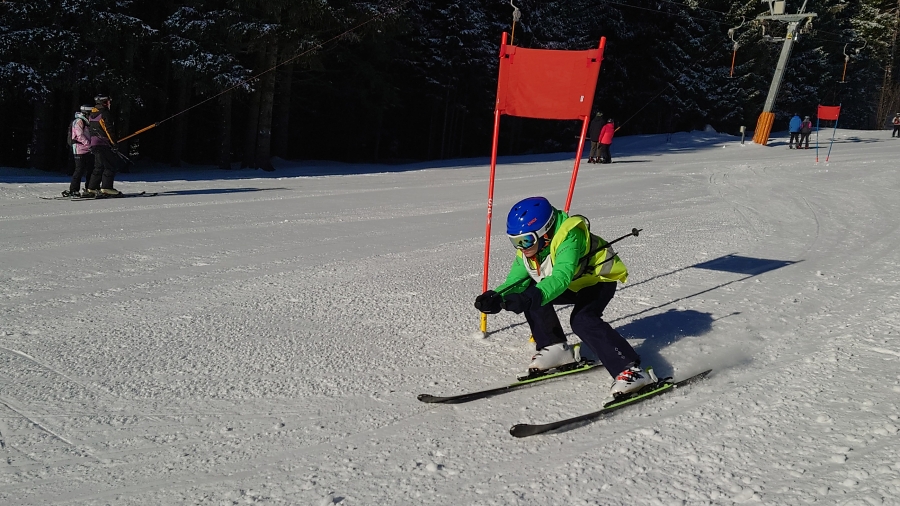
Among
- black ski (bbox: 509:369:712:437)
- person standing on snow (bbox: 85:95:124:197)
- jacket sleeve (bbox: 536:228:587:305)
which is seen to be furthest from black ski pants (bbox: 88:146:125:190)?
black ski (bbox: 509:369:712:437)

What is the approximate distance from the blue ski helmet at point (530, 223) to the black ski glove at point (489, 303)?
0.43 m

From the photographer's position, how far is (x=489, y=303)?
4.01 m

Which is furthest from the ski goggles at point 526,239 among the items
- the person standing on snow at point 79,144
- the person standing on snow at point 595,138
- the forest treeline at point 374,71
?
the person standing on snow at point 595,138

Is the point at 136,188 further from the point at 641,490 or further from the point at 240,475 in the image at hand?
the point at 641,490

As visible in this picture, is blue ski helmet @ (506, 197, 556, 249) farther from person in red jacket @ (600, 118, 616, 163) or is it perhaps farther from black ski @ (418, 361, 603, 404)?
person in red jacket @ (600, 118, 616, 163)

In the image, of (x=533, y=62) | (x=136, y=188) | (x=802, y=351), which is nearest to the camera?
(x=802, y=351)

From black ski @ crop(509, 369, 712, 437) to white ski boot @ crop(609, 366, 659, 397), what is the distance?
0.05 metres

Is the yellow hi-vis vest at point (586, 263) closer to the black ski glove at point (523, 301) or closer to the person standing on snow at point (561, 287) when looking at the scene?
the person standing on snow at point (561, 287)

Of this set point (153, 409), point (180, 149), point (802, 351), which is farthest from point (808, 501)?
point (180, 149)

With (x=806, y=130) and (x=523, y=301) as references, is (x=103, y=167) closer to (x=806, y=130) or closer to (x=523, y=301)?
(x=523, y=301)

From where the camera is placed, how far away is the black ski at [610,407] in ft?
12.3

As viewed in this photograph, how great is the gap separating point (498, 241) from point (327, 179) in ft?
30.4

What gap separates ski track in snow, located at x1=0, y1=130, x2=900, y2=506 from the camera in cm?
333

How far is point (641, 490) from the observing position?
328cm
